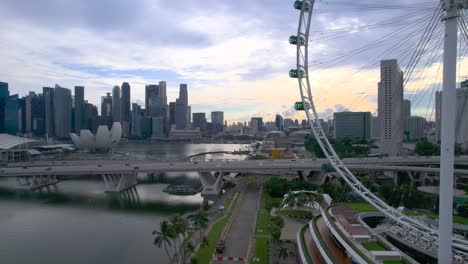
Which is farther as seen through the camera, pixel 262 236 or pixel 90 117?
pixel 90 117

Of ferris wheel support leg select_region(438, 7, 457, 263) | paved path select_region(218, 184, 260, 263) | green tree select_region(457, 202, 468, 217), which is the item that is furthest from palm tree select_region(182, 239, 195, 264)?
green tree select_region(457, 202, 468, 217)

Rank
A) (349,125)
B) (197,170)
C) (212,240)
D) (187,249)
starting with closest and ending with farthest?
1. (187,249)
2. (212,240)
3. (197,170)
4. (349,125)

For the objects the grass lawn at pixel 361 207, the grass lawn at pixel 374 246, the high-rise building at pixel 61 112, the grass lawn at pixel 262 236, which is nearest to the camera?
the grass lawn at pixel 374 246

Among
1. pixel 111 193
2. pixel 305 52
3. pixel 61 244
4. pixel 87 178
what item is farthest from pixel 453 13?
pixel 87 178

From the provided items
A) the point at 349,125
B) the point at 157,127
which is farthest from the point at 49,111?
the point at 349,125

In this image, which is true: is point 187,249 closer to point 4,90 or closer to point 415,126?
point 415,126

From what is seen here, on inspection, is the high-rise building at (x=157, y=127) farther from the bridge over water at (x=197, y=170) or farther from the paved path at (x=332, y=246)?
the paved path at (x=332, y=246)

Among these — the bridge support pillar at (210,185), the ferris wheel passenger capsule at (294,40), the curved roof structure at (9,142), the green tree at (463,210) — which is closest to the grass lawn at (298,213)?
the green tree at (463,210)
